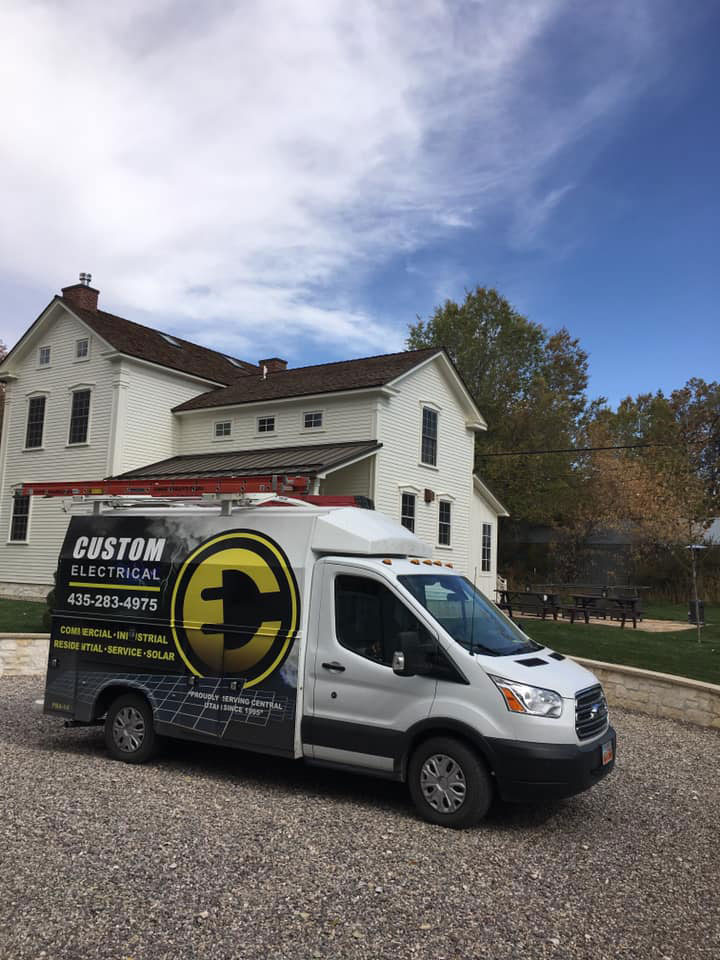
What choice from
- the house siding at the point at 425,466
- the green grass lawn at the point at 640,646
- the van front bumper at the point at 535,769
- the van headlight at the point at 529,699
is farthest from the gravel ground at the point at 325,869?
the house siding at the point at 425,466

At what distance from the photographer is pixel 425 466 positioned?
26.2 meters

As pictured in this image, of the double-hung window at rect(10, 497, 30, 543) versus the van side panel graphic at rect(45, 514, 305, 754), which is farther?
the double-hung window at rect(10, 497, 30, 543)

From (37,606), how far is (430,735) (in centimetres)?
1882

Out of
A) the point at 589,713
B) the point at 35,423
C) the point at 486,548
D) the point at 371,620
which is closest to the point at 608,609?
the point at 486,548

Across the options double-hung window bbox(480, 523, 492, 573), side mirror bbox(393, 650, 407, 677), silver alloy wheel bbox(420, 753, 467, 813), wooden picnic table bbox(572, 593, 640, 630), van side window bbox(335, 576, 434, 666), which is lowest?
silver alloy wheel bbox(420, 753, 467, 813)

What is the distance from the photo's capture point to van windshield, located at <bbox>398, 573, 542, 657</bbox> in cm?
689

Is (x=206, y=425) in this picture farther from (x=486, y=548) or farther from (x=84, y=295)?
(x=486, y=548)

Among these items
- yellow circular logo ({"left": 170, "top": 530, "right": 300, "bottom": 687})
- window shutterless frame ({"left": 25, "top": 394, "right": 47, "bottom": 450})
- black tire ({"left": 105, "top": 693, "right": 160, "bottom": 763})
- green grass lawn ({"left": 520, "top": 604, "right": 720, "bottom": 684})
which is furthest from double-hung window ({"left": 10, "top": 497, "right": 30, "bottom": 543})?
yellow circular logo ({"left": 170, "top": 530, "right": 300, "bottom": 687})

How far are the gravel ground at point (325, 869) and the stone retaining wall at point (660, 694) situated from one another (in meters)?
2.87

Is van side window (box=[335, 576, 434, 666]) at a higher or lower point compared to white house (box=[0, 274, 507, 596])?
lower

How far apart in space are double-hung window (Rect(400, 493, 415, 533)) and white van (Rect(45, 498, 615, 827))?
16868mm

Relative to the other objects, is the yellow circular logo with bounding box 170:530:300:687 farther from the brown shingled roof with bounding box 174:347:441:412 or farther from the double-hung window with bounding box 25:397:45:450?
the double-hung window with bounding box 25:397:45:450

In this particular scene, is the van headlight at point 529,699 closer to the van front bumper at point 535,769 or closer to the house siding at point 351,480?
the van front bumper at point 535,769

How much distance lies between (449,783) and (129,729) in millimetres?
3396
